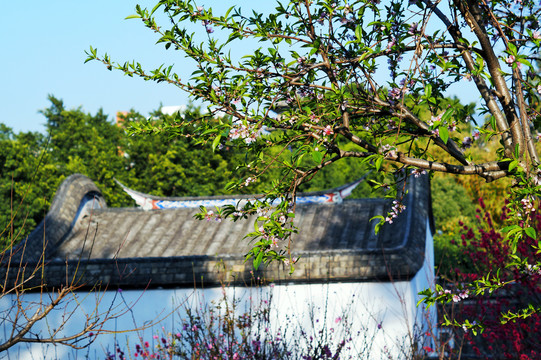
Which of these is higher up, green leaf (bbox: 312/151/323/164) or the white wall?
green leaf (bbox: 312/151/323/164)

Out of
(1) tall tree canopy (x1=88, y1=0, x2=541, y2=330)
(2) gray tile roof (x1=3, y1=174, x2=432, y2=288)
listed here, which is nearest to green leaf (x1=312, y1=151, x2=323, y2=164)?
(1) tall tree canopy (x1=88, y1=0, x2=541, y2=330)

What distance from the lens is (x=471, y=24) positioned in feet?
12.5

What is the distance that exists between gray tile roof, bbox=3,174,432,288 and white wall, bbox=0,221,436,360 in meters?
0.15

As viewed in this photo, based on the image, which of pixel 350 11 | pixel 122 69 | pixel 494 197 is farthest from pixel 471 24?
pixel 494 197

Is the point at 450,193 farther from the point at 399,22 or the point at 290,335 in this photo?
the point at 399,22

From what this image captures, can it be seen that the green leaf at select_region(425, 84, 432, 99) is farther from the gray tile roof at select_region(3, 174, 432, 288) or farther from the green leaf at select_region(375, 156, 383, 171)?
the gray tile roof at select_region(3, 174, 432, 288)

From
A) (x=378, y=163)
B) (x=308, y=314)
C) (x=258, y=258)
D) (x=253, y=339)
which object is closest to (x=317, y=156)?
(x=378, y=163)

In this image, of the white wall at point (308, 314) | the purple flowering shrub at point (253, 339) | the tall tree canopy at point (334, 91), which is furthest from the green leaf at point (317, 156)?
the white wall at point (308, 314)

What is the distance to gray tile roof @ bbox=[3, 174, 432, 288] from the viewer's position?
23.0 ft

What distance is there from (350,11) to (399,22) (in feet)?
1.12

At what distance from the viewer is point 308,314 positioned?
22.9 feet

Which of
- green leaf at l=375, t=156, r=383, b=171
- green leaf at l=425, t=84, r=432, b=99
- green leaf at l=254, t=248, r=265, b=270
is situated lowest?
green leaf at l=254, t=248, r=265, b=270

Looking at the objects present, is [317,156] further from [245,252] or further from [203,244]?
[203,244]

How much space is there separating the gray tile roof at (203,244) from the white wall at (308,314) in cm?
15
